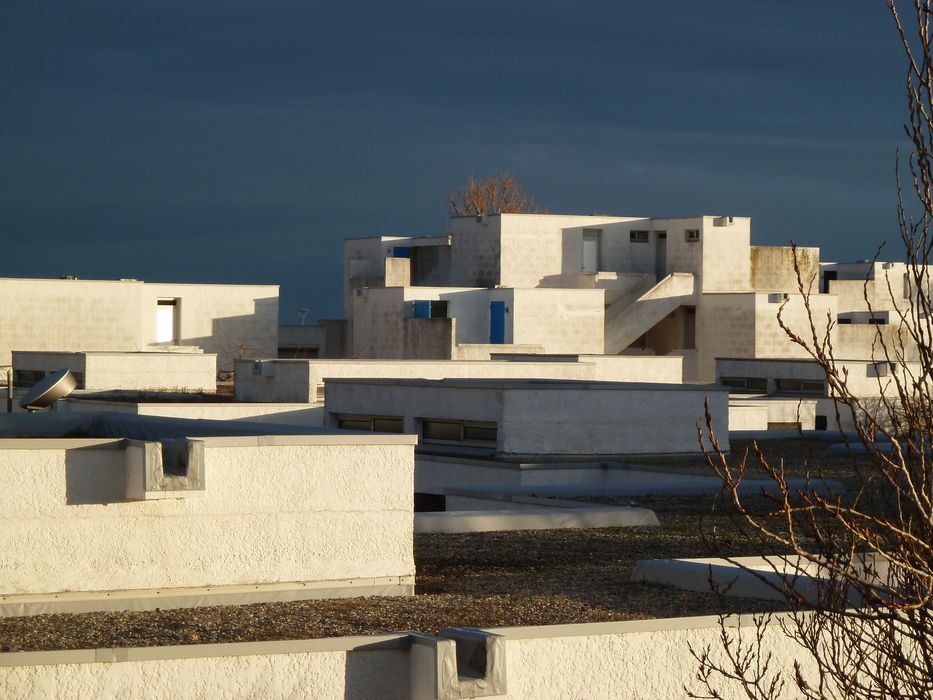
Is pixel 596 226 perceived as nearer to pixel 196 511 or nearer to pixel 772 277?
pixel 772 277

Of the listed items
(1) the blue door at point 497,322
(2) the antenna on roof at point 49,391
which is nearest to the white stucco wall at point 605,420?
(2) the antenna on roof at point 49,391

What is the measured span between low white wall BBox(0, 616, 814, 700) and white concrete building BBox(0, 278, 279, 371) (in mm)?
43960

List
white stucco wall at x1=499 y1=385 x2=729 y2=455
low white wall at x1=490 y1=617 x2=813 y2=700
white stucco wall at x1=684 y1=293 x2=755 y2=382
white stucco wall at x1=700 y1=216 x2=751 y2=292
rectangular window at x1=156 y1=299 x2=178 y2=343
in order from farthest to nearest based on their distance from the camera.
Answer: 1. rectangular window at x1=156 y1=299 x2=178 y2=343
2. white stucco wall at x1=700 y1=216 x2=751 y2=292
3. white stucco wall at x1=684 y1=293 x2=755 y2=382
4. white stucco wall at x1=499 y1=385 x2=729 y2=455
5. low white wall at x1=490 y1=617 x2=813 y2=700

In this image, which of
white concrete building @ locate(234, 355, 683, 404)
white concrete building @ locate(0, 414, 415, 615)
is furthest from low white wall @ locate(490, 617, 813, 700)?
white concrete building @ locate(234, 355, 683, 404)

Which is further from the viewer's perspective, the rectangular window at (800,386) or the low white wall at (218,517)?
the rectangular window at (800,386)

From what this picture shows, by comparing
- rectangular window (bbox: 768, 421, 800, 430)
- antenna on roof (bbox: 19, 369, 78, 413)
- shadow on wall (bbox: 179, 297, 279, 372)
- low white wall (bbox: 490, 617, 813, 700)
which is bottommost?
rectangular window (bbox: 768, 421, 800, 430)

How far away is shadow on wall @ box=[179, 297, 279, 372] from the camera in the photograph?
6525cm

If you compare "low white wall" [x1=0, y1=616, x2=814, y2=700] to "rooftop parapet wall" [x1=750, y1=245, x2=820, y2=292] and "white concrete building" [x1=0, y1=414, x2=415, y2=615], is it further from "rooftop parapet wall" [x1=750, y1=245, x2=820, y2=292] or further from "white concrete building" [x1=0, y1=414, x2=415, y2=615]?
"rooftop parapet wall" [x1=750, y1=245, x2=820, y2=292]

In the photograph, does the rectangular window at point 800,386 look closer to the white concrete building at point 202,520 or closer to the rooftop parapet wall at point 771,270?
the rooftop parapet wall at point 771,270

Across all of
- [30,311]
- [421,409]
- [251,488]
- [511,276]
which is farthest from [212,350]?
[251,488]

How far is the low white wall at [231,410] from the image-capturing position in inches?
1414

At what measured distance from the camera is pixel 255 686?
363 inches

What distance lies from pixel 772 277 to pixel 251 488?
5678cm

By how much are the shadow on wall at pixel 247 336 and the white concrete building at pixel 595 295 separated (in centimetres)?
384
